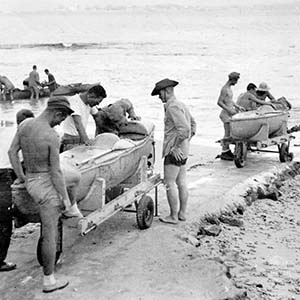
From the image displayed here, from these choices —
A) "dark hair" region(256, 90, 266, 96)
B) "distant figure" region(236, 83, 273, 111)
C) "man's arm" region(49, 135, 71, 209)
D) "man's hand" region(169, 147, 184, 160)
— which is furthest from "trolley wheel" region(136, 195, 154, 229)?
"dark hair" region(256, 90, 266, 96)

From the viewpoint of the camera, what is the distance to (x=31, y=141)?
611cm

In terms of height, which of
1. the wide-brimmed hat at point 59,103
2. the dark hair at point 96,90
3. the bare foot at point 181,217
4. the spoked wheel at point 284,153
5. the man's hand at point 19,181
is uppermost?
the wide-brimmed hat at point 59,103

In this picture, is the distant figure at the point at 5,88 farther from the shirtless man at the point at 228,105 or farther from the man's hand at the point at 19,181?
the man's hand at the point at 19,181

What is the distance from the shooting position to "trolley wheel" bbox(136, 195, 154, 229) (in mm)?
8000

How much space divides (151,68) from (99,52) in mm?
16444

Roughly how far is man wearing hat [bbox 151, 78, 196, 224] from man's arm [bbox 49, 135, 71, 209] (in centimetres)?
231

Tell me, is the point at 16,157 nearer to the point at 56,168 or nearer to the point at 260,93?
the point at 56,168

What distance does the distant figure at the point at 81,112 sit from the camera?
8.07m

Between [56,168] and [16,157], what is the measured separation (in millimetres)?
436

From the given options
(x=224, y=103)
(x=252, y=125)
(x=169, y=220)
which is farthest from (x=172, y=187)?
(x=224, y=103)

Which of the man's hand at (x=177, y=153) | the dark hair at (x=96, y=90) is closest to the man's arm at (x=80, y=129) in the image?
the dark hair at (x=96, y=90)

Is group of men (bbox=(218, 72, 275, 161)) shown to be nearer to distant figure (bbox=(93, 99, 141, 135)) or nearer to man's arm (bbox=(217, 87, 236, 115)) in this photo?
man's arm (bbox=(217, 87, 236, 115))

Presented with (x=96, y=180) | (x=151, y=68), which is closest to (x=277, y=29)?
(x=151, y=68)

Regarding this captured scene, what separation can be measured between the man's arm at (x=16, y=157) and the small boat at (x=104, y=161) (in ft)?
0.46
